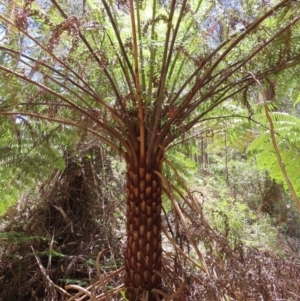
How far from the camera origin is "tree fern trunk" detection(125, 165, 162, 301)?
1390mm

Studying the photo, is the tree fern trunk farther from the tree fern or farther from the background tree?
the tree fern

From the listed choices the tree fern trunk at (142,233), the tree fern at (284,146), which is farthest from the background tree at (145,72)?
the tree fern at (284,146)

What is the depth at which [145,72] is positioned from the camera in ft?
5.24

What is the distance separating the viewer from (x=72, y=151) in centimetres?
232

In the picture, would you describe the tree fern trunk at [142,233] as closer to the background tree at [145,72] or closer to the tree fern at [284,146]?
the background tree at [145,72]

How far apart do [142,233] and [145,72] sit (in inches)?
25.4

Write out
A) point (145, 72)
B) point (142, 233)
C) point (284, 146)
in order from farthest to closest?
point (284, 146) → point (145, 72) → point (142, 233)

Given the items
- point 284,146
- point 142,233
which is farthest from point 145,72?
point 284,146

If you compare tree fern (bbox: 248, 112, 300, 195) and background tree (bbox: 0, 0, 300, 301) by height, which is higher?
background tree (bbox: 0, 0, 300, 301)

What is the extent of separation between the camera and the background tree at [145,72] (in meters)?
1.34

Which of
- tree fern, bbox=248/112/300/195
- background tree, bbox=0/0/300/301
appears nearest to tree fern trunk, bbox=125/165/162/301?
background tree, bbox=0/0/300/301

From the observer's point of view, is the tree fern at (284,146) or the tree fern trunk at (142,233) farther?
the tree fern at (284,146)

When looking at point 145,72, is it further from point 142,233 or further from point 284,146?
point 284,146

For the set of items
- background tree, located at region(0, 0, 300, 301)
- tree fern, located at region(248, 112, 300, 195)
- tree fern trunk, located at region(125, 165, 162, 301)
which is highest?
background tree, located at region(0, 0, 300, 301)
